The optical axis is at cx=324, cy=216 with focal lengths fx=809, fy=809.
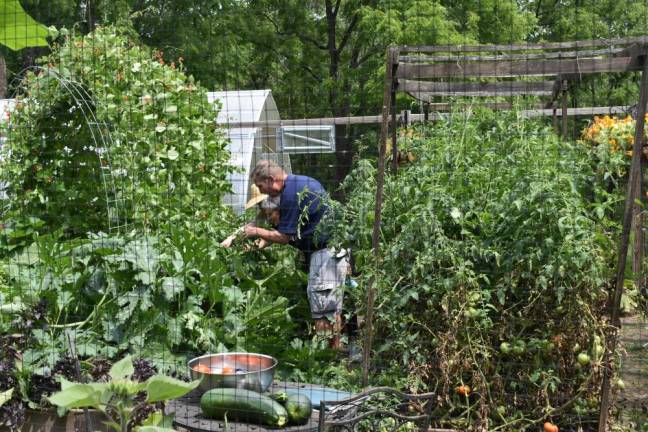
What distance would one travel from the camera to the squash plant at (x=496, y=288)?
12.2ft

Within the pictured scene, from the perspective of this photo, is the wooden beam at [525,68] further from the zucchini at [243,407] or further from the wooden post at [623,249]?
the zucchini at [243,407]

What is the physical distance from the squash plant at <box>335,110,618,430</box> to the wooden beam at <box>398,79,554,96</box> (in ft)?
5.42

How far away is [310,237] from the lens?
5.05m

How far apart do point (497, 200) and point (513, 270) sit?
0.35m

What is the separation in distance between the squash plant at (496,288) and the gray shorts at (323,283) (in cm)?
85

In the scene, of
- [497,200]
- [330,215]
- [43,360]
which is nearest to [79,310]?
[43,360]

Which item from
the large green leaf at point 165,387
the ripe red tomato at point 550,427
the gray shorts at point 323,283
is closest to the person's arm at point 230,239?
the gray shorts at point 323,283

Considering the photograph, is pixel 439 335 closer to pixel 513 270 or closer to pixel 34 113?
pixel 513 270

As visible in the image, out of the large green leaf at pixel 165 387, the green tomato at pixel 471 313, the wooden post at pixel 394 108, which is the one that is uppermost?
the wooden post at pixel 394 108

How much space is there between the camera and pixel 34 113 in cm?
555

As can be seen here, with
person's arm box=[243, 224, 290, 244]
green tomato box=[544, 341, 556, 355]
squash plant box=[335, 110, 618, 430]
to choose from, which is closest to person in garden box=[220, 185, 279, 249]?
person's arm box=[243, 224, 290, 244]

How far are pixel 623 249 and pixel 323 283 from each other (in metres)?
1.85

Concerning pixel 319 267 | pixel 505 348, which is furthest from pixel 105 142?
pixel 505 348

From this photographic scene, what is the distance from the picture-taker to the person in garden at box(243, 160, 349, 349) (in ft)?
16.0
